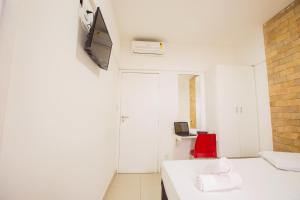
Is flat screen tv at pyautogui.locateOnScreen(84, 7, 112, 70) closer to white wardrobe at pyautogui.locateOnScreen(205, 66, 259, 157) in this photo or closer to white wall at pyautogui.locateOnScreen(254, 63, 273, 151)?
white wardrobe at pyautogui.locateOnScreen(205, 66, 259, 157)

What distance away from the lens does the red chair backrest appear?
2533 millimetres

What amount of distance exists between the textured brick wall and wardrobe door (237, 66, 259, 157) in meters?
0.47

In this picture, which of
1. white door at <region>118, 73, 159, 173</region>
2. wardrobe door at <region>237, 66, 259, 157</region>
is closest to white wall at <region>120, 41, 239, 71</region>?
white door at <region>118, 73, 159, 173</region>

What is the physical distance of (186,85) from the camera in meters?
3.48

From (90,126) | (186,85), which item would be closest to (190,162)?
(90,126)

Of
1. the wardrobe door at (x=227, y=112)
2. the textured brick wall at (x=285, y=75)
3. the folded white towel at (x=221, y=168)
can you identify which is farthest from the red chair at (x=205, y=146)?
the folded white towel at (x=221, y=168)

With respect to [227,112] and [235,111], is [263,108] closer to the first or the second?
[235,111]

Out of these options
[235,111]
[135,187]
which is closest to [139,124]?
[135,187]

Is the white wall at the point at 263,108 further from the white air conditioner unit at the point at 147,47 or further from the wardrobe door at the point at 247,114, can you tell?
the white air conditioner unit at the point at 147,47

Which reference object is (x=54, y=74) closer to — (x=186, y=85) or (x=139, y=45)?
(x=139, y=45)

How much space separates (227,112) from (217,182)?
6.95 feet

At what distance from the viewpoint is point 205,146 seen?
2.58 meters

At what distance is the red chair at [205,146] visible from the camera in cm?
253

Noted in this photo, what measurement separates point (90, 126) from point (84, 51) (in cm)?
68
